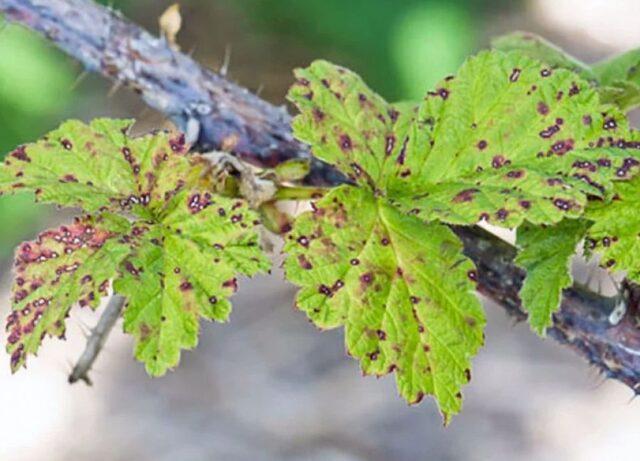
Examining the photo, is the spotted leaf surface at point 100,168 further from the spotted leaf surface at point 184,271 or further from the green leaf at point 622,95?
the green leaf at point 622,95

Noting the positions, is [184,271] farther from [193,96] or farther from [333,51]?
[333,51]

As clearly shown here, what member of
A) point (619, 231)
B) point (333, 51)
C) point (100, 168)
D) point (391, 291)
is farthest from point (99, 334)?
point (333, 51)

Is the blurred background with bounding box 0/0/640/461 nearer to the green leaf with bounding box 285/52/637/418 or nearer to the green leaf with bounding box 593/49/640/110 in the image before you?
the green leaf with bounding box 593/49/640/110

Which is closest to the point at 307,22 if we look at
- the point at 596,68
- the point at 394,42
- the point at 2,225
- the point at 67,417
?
the point at 394,42

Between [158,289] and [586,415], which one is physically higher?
[586,415]

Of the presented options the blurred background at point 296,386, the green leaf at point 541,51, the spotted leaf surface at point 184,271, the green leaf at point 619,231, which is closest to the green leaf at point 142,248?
the spotted leaf surface at point 184,271

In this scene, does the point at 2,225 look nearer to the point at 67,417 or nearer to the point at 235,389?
the point at 67,417

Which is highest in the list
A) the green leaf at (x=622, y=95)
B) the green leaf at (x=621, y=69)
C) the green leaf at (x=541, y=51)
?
the green leaf at (x=541, y=51)
